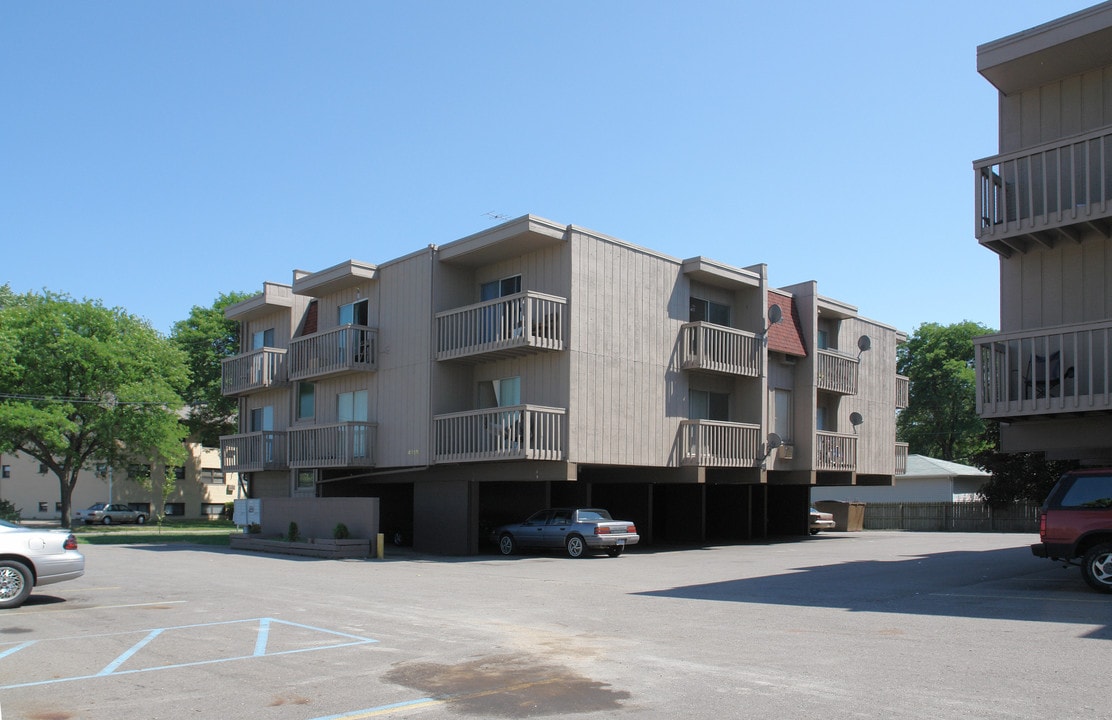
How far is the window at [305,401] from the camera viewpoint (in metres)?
32.3

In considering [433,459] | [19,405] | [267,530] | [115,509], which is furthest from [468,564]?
[115,509]

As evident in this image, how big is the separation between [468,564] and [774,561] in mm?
7070

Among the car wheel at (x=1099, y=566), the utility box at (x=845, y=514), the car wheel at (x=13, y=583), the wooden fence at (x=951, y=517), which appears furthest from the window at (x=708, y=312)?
the car wheel at (x=13, y=583)

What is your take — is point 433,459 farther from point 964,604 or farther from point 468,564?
Answer: point 964,604

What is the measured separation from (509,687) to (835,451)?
24473 mm

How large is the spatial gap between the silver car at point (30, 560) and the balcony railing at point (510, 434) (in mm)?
10648

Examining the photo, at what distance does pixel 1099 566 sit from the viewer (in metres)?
13.4

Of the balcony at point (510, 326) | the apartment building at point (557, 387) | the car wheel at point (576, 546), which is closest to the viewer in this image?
the balcony at point (510, 326)

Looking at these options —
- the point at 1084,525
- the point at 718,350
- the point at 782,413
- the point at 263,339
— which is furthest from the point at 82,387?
the point at 1084,525

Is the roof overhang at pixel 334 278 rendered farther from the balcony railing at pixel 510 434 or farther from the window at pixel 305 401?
the balcony railing at pixel 510 434

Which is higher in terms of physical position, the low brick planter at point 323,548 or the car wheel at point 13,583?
the car wheel at point 13,583

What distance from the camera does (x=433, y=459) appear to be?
2547cm

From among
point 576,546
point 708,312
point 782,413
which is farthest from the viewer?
point 782,413

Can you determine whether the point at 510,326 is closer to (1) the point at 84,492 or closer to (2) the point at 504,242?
(2) the point at 504,242
